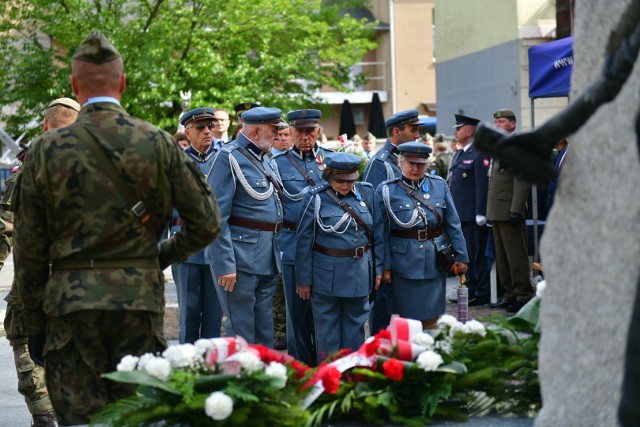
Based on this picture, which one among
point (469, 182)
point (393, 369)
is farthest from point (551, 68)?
point (393, 369)

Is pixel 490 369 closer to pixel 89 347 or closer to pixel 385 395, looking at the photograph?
pixel 385 395

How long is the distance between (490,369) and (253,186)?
353cm

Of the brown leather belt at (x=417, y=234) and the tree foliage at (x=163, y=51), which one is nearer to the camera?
the brown leather belt at (x=417, y=234)

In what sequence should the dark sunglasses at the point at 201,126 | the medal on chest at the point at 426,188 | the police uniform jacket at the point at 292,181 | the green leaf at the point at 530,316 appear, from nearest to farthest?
the green leaf at the point at 530,316 → the medal on chest at the point at 426,188 → the police uniform jacket at the point at 292,181 → the dark sunglasses at the point at 201,126

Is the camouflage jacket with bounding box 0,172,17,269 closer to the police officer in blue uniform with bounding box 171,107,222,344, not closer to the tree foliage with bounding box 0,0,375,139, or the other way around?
the police officer in blue uniform with bounding box 171,107,222,344

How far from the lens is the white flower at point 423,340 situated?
492cm

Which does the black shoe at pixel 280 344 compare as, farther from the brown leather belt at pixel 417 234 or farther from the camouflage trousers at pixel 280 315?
the brown leather belt at pixel 417 234

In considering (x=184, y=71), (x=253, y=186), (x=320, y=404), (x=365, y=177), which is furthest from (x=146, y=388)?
(x=184, y=71)

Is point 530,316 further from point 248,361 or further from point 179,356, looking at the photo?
point 179,356

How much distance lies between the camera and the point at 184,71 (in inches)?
953

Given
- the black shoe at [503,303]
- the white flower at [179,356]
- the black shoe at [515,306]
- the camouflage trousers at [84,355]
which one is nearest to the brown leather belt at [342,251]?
the camouflage trousers at [84,355]

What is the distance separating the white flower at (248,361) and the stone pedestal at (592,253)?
1102 millimetres

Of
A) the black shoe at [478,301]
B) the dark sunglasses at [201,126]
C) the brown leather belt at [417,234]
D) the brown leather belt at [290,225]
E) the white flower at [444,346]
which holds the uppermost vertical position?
the dark sunglasses at [201,126]

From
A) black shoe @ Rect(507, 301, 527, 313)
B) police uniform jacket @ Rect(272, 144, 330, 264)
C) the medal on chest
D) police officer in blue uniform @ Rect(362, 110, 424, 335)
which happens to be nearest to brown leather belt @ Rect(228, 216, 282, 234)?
police uniform jacket @ Rect(272, 144, 330, 264)
